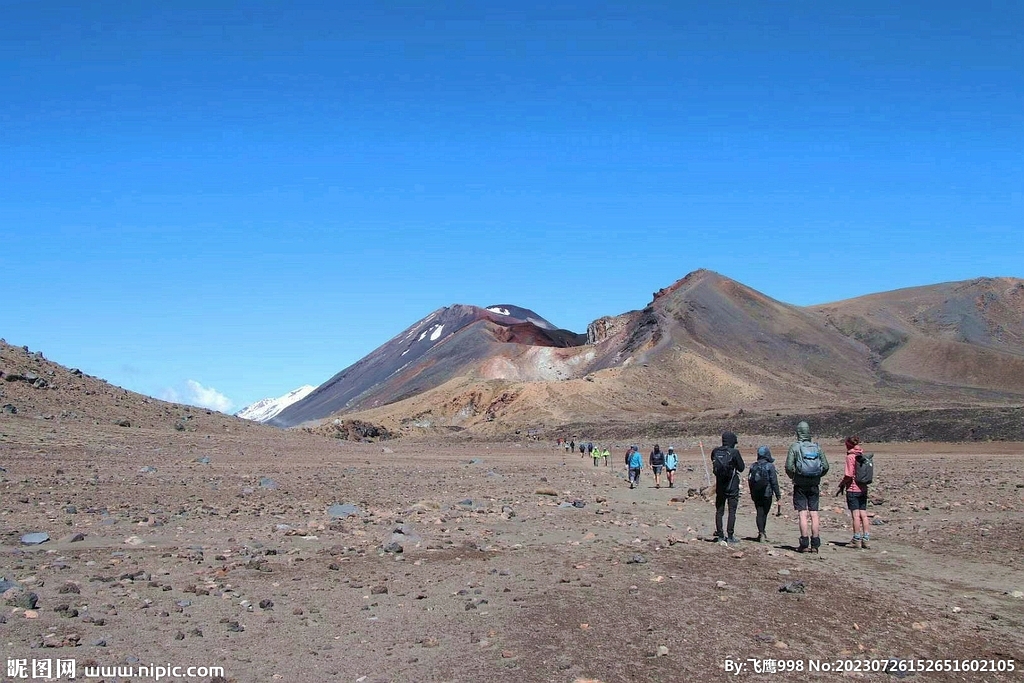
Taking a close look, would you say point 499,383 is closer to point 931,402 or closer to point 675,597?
point 931,402

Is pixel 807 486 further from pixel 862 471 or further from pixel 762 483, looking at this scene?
pixel 862 471

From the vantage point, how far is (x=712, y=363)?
10338 centimetres

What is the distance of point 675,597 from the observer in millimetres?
9508

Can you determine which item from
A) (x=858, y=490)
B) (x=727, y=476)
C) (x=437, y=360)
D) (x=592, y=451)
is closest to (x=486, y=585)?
(x=727, y=476)

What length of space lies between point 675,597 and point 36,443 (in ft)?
88.8

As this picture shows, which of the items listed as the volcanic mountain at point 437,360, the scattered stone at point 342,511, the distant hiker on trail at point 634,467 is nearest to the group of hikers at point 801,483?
the scattered stone at point 342,511

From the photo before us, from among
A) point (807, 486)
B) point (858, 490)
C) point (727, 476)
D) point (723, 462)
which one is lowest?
point (858, 490)

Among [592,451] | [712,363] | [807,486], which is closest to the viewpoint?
[807,486]

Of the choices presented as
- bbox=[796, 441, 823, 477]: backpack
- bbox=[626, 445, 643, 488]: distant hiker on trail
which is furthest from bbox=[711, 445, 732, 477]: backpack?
bbox=[626, 445, 643, 488]: distant hiker on trail

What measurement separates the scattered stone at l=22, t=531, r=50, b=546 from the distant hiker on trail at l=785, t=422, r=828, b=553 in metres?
10.3

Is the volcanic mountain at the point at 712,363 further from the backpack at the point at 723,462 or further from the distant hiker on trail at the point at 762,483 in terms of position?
the backpack at the point at 723,462

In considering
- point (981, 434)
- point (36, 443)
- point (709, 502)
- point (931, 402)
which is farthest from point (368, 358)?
point (709, 502)

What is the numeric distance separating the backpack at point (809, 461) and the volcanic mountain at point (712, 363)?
6673cm

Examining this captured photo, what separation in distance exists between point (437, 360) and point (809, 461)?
451ft
